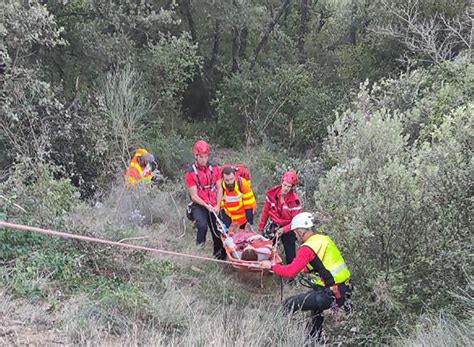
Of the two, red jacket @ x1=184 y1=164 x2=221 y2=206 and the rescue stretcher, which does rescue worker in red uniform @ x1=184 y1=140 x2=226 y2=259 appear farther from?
the rescue stretcher

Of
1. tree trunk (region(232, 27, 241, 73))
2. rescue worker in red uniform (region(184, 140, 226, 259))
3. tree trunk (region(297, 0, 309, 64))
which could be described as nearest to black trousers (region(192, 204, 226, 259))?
rescue worker in red uniform (region(184, 140, 226, 259))

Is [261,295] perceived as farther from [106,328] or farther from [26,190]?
[26,190]

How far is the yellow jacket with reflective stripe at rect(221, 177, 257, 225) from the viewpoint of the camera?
676cm

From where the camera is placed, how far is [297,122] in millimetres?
14398

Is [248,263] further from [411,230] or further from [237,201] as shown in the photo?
[411,230]

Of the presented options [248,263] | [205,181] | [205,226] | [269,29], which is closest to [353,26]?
[269,29]

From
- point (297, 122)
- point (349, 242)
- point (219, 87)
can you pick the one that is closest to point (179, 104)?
point (219, 87)

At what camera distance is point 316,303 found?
15.9 ft

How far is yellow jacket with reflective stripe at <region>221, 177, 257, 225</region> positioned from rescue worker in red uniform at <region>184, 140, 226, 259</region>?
11cm

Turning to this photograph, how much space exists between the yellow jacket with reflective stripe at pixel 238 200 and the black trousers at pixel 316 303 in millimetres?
1943

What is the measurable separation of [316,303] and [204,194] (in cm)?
252

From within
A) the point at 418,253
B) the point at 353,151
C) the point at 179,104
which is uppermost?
the point at 353,151

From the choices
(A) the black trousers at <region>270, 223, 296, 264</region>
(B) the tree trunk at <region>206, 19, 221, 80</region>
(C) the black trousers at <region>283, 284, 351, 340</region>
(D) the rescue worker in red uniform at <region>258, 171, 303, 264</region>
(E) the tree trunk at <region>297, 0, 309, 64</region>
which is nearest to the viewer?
(C) the black trousers at <region>283, 284, 351, 340</region>

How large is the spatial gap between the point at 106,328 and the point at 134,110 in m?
6.99
